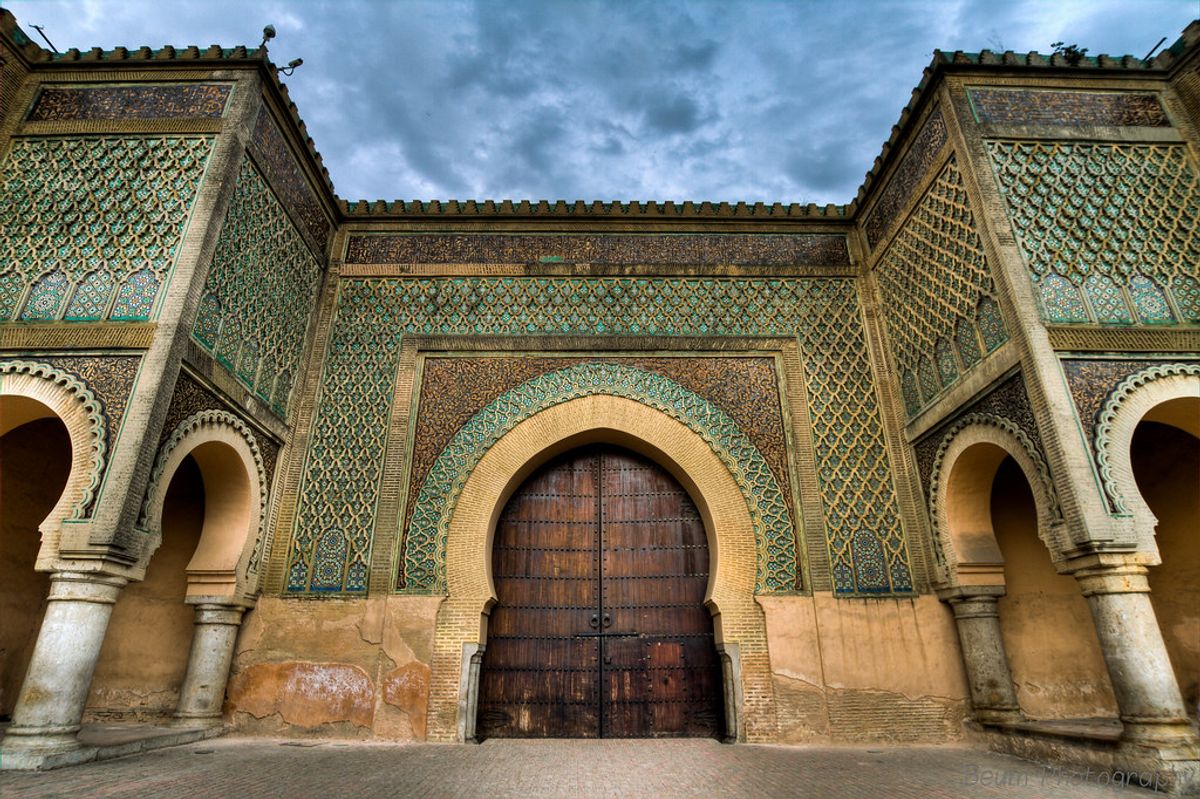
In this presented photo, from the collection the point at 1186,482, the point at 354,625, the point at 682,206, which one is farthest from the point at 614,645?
the point at 1186,482

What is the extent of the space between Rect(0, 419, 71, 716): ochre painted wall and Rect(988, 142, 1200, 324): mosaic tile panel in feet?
28.4

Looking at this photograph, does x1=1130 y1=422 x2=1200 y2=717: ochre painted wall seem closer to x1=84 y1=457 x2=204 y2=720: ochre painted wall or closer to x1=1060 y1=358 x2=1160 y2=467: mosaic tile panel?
x1=1060 y1=358 x2=1160 y2=467: mosaic tile panel

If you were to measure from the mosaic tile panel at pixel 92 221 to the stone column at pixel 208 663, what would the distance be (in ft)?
8.20

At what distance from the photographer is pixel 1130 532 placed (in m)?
3.84

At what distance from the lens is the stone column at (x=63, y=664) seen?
3609 millimetres

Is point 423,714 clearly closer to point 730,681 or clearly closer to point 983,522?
point 730,681

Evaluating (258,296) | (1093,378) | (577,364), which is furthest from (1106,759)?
(258,296)

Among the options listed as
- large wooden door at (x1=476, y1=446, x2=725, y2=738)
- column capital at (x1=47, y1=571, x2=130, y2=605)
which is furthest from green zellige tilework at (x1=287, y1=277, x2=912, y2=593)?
column capital at (x1=47, y1=571, x2=130, y2=605)

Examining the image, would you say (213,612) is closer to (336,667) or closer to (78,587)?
(336,667)

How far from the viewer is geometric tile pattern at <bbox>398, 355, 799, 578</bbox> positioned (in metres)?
5.91

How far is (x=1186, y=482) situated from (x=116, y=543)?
841cm

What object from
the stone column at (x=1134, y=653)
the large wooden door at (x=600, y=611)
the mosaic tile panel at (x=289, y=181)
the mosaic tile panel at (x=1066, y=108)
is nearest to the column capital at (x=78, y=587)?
the large wooden door at (x=600, y=611)

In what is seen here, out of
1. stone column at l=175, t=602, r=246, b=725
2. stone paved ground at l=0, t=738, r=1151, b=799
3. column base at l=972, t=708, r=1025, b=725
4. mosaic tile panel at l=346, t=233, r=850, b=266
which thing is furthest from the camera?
mosaic tile panel at l=346, t=233, r=850, b=266

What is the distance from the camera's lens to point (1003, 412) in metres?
4.66
